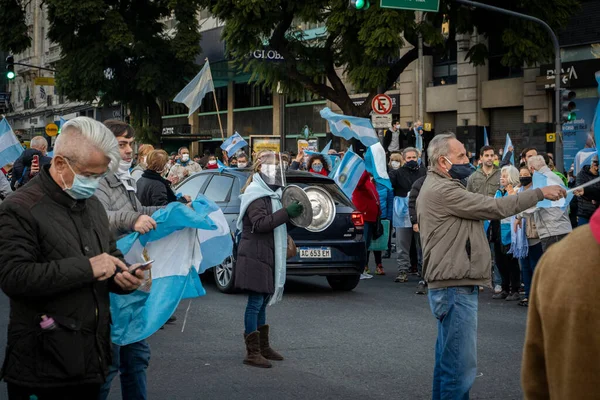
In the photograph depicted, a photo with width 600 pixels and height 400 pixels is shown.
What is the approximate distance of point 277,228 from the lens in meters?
8.00

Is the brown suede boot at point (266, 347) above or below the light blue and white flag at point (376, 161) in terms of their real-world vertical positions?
below

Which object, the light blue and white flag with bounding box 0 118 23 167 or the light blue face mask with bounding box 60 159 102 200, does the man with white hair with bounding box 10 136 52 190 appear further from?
the light blue face mask with bounding box 60 159 102 200

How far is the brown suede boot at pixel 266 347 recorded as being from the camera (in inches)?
319

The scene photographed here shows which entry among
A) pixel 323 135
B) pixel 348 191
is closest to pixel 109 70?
pixel 323 135

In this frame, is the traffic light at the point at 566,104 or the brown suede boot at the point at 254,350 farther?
the traffic light at the point at 566,104

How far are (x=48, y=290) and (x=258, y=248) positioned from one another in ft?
14.2

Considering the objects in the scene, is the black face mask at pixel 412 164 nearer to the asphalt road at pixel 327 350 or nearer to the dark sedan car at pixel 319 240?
the dark sedan car at pixel 319 240

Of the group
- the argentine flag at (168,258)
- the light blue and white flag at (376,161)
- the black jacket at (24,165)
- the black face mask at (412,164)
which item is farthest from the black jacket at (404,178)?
the argentine flag at (168,258)

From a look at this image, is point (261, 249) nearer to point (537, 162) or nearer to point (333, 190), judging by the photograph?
point (537, 162)

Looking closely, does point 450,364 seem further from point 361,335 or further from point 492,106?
point 492,106

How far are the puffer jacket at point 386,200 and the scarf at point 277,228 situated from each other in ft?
26.0

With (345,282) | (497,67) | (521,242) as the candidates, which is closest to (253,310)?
(521,242)

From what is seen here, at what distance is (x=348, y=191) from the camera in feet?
47.2

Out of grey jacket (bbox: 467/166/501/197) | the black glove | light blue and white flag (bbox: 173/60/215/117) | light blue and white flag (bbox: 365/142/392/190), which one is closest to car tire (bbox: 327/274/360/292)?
grey jacket (bbox: 467/166/501/197)
